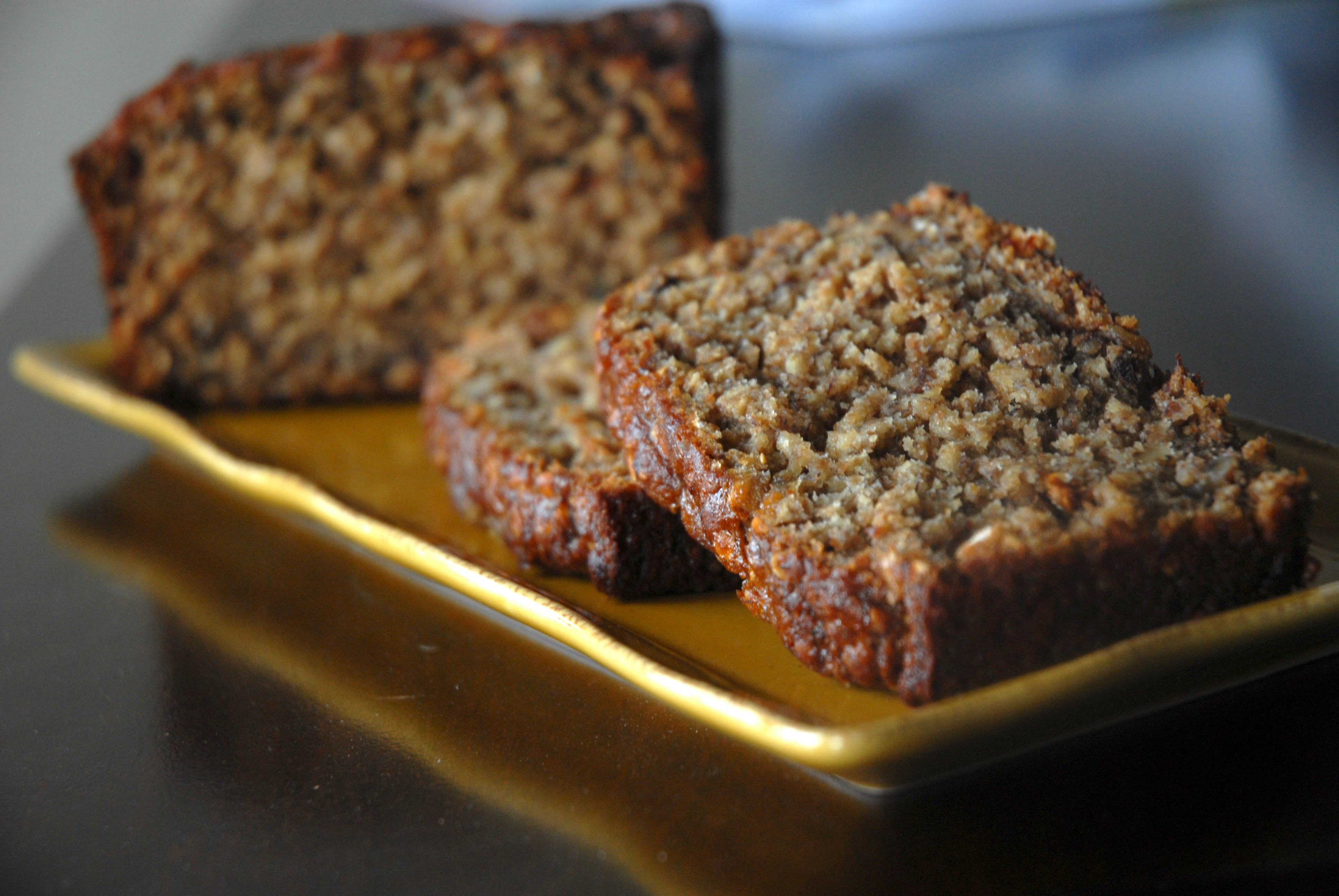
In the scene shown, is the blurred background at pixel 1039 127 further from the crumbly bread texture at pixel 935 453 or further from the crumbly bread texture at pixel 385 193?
the crumbly bread texture at pixel 385 193

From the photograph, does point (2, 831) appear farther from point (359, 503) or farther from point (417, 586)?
point (359, 503)

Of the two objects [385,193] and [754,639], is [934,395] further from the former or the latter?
[385,193]

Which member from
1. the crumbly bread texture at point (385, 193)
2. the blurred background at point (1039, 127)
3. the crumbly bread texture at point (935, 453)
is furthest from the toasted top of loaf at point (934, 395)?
the crumbly bread texture at point (385, 193)

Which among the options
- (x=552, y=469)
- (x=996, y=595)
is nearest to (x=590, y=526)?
(x=552, y=469)

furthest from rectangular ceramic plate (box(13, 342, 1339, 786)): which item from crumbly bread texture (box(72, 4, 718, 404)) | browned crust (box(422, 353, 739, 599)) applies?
crumbly bread texture (box(72, 4, 718, 404))

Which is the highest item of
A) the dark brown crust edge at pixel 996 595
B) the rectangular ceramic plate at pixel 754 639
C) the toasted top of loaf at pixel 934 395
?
the toasted top of loaf at pixel 934 395

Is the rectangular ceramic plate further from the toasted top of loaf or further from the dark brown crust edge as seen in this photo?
the toasted top of loaf

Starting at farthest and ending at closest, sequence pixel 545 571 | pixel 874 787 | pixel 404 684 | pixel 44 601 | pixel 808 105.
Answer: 1. pixel 808 105
2. pixel 44 601
3. pixel 545 571
4. pixel 404 684
5. pixel 874 787

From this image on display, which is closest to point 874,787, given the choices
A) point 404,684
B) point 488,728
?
point 488,728
